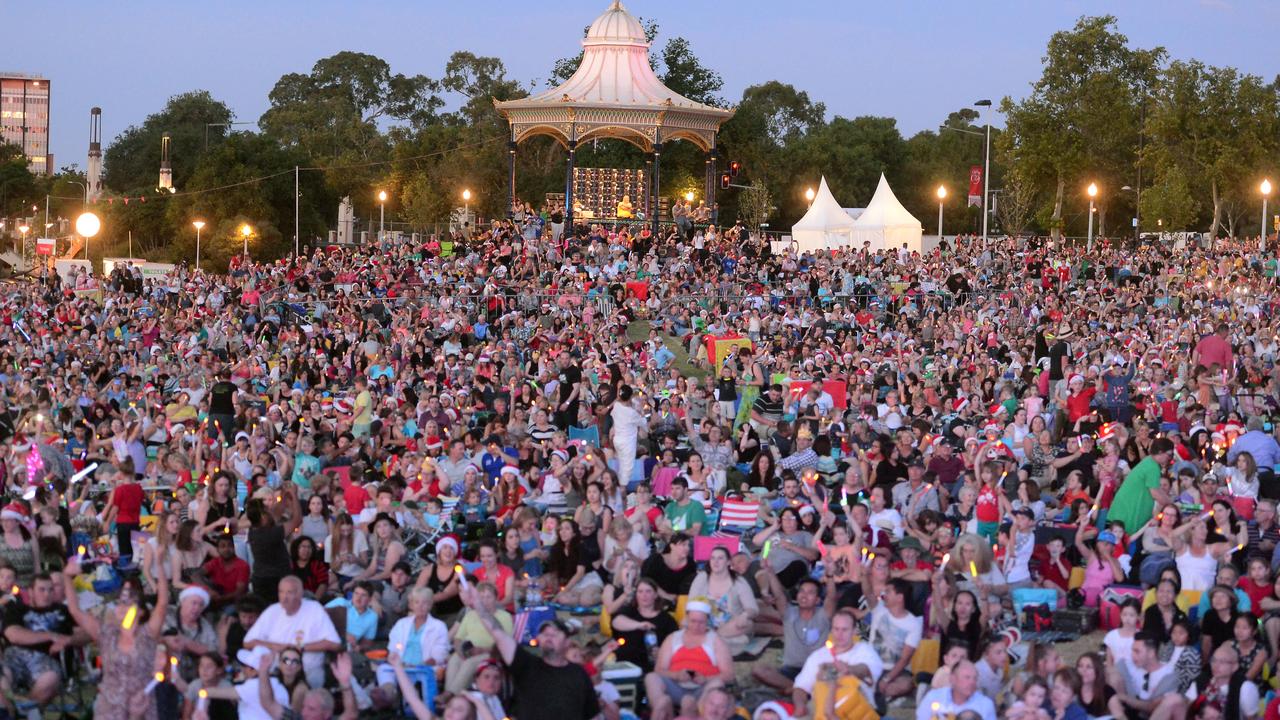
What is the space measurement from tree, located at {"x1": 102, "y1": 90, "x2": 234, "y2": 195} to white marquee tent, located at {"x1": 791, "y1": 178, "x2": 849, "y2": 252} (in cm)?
3408

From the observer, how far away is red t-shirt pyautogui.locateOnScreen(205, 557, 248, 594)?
1036 centimetres

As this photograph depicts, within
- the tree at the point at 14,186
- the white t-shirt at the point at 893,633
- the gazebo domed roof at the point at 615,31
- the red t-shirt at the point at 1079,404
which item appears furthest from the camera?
the tree at the point at 14,186

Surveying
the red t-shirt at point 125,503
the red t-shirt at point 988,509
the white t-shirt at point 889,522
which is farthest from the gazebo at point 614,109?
the red t-shirt at point 125,503

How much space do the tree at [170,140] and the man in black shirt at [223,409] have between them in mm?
52302

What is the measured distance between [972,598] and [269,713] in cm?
399

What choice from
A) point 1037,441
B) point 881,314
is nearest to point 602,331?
point 881,314

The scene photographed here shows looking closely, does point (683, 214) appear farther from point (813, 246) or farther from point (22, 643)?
point (22, 643)

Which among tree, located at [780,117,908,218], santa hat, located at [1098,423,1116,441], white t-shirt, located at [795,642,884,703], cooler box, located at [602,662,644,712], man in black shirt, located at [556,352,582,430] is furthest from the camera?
tree, located at [780,117,908,218]

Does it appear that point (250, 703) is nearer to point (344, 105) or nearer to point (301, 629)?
point (301, 629)

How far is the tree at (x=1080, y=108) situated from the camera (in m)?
51.2

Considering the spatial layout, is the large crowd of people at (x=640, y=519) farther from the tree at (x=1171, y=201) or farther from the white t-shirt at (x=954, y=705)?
the tree at (x=1171, y=201)

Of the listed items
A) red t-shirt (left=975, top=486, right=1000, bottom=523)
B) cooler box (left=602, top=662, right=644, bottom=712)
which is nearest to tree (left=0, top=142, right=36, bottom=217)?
red t-shirt (left=975, top=486, right=1000, bottom=523)

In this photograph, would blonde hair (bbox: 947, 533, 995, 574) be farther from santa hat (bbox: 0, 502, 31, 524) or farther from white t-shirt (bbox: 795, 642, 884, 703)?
santa hat (bbox: 0, 502, 31, 524)

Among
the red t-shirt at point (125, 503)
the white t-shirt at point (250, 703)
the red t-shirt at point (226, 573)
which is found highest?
the red t-shirt at point (125, 503)
